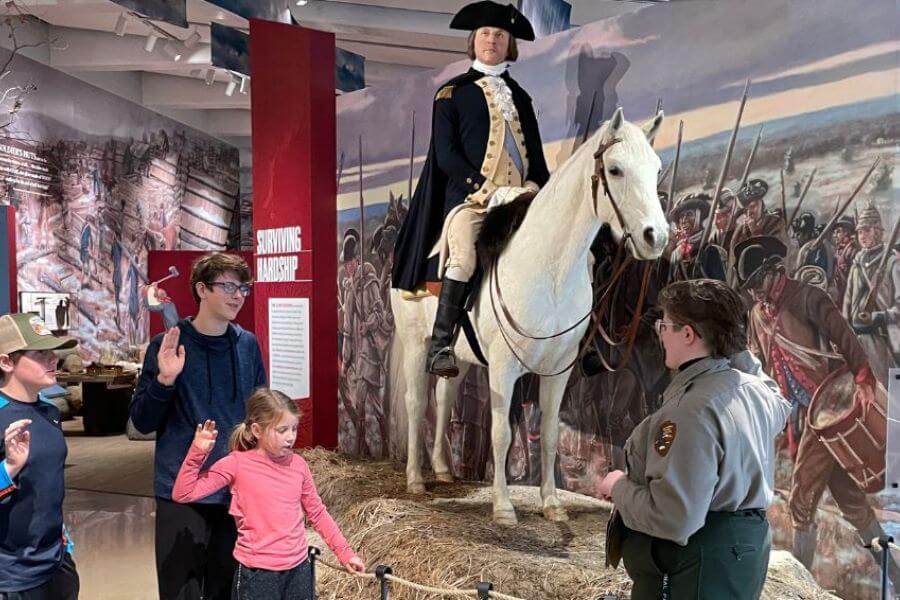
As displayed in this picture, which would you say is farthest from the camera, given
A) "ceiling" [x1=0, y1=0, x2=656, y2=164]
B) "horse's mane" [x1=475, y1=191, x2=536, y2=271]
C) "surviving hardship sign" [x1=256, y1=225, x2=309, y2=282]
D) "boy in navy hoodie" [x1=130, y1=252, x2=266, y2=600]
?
"ceiling" [x1=0, y1=0, x2=656, y2=164]

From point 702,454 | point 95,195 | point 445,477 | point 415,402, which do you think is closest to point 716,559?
point 702,454

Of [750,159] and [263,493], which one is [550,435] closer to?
[750,159]

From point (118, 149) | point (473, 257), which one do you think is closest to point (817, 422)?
point (473, 257)

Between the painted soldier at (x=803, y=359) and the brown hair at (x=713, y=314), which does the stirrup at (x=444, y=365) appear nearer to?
the painted soldier at (x=803, y=359)

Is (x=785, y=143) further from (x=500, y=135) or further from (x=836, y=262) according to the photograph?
(x=500, y=135)

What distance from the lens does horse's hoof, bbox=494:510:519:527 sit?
424 cm

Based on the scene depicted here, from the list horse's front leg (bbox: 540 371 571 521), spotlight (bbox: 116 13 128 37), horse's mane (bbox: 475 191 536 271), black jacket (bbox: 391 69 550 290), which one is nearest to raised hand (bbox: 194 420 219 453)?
horse's mane (bbox: 475 191 536 271)

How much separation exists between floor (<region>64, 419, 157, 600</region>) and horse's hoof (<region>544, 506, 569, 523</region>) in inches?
88.5

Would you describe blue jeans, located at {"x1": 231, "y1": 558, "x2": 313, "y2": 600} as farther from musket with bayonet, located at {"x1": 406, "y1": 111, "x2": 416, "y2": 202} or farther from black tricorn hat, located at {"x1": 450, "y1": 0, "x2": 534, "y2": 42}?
musket with bayonet, located at {"x1": 406, "y1": 111, "x2": 416, "y2": 202}

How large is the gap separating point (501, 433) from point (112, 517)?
3.80m

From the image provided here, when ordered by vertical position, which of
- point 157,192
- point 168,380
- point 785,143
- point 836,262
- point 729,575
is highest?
point 157,192

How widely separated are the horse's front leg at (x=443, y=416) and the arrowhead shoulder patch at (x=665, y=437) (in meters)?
2.91

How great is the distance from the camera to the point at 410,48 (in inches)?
452

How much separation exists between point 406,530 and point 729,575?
2.23 m
